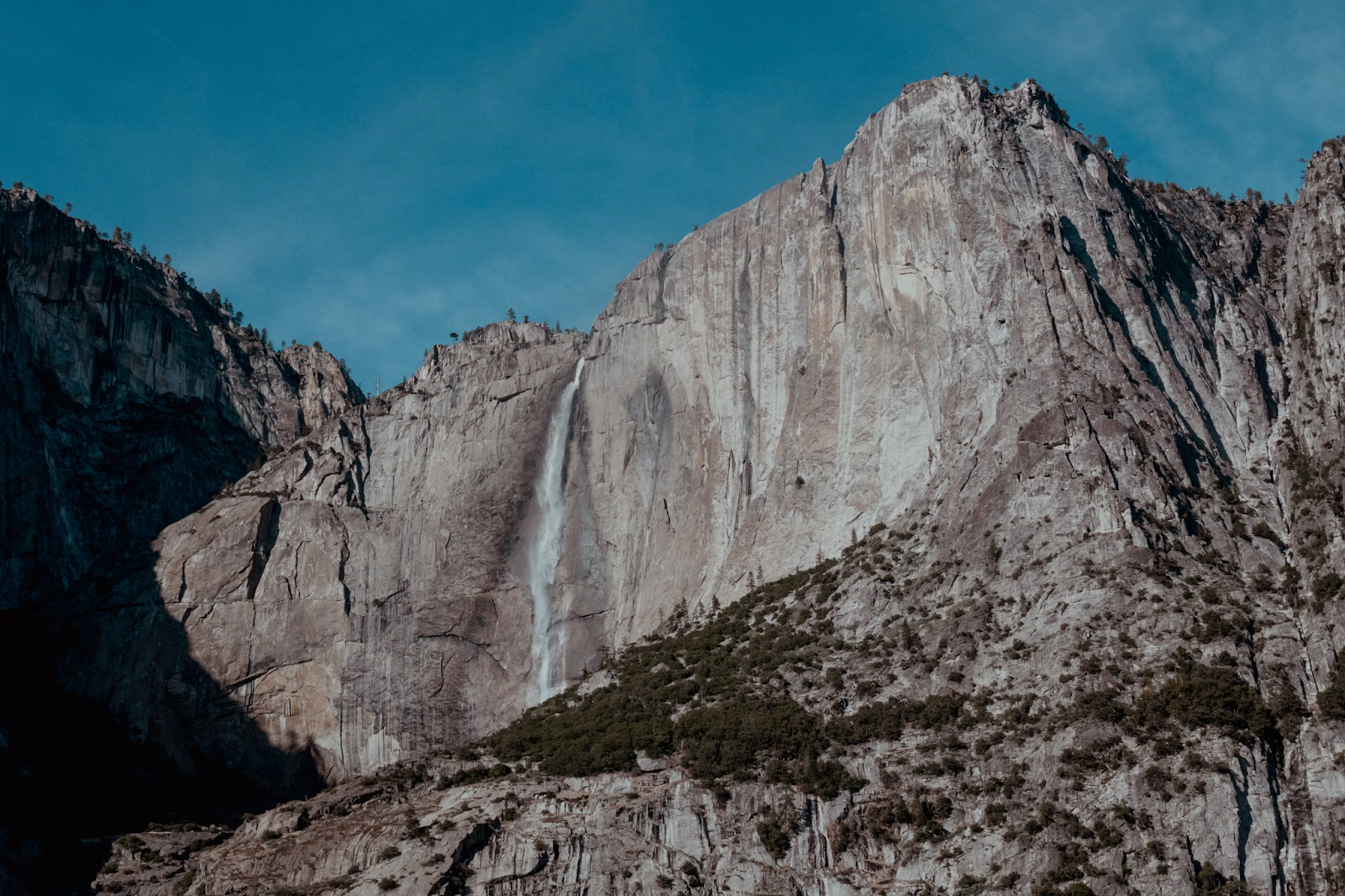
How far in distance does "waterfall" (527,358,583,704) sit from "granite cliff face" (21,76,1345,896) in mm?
390

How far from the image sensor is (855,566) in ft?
272

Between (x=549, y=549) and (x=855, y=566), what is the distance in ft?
95.2

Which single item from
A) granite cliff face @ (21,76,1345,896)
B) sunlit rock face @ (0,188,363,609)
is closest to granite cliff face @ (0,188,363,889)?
sunlit rock face @ (0,188,363,609)

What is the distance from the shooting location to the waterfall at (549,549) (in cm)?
10050

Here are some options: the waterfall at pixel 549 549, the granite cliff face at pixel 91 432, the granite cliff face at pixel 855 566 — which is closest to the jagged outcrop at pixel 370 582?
the granite cliff face at pixel 855 566

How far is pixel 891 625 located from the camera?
76.4 metres

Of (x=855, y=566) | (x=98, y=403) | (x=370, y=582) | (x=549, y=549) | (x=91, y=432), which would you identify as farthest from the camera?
(x=98, y=403)

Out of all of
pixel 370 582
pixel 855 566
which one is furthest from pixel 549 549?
pixel 855 566

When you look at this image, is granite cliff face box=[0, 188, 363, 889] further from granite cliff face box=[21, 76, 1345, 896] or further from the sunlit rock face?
granite cliff face box=[21, 76, 1345, 896]

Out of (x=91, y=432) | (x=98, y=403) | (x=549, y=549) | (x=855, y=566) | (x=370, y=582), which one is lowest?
(x=855, y=566)

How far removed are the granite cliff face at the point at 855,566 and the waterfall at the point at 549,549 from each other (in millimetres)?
390

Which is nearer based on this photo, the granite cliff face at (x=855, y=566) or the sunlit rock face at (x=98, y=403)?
the granite cliff face at (x=855, y=566)

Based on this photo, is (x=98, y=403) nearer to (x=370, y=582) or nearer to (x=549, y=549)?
(x=370, y=582)

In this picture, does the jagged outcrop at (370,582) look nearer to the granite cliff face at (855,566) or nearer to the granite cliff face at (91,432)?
the granite cliff face at (855,566)
